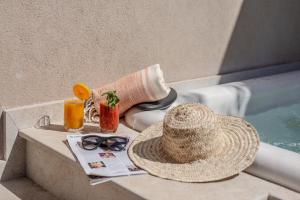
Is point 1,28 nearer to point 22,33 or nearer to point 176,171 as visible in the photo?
point 22,33

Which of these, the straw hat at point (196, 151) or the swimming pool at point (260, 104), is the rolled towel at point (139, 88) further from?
the straw hat at point (196, 151)

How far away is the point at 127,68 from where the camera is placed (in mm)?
2367

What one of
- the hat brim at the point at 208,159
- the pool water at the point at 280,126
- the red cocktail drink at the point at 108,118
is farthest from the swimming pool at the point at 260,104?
the hat brim at the point at 208,159

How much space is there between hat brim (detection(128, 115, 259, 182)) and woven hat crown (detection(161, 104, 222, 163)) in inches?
1.1

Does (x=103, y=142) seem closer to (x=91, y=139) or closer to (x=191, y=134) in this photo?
(x=91, y=139)

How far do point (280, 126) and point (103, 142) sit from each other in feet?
3.76


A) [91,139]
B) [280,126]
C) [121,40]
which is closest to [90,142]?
→ [91,139]

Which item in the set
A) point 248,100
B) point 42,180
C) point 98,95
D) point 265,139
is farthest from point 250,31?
point 42,180

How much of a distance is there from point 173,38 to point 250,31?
0.68 meters

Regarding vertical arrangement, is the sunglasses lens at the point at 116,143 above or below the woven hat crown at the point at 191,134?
below

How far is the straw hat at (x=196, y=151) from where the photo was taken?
63.4 inches

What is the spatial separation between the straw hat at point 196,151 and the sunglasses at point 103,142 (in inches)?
2.9

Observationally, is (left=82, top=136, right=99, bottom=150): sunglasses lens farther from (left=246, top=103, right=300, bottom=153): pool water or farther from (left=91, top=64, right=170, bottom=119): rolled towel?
(left=246, top=103, right=300, bottom=153): pool water

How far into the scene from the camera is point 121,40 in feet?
7.55
